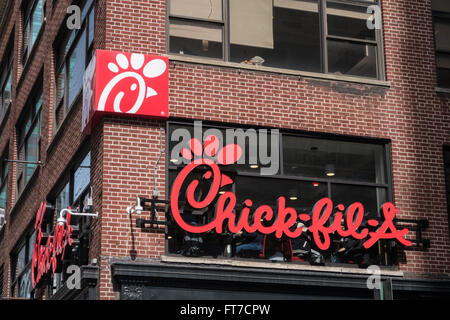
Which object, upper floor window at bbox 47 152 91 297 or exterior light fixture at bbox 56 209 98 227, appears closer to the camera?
exterior light fixture at bbox 56 209 98 227

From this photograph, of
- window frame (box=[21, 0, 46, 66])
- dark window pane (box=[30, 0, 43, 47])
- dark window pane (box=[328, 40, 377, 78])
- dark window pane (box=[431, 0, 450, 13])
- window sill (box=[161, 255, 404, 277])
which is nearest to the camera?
window sill (box=[161, 255, 404, 277])

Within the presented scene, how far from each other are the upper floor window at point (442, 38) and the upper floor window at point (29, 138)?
11623 millimetres

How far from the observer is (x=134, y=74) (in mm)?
17812

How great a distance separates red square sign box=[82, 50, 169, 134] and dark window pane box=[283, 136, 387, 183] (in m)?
2.96

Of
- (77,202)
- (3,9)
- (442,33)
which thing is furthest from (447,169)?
(3,9)

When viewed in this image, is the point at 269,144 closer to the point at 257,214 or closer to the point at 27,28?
the point at 257,214

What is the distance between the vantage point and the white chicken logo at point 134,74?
17641mm

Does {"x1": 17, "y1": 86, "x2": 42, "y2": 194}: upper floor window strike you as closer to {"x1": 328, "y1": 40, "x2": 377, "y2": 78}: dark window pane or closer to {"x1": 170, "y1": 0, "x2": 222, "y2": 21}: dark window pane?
{"x1": 170, "y1": 0, "x2": 222, "y2": 21}: dark window pane

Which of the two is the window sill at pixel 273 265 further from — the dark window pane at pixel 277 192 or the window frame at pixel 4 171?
the window frame at pixel 4 171

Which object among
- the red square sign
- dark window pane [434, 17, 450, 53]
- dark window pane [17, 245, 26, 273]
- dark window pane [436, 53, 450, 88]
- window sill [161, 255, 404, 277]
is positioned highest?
dark window pane [434, 17, 450, 53]

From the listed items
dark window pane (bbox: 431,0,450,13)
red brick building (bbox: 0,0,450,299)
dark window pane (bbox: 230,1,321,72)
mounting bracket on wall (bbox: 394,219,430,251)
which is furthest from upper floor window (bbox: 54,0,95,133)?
dark window pane (bbox: 431,0,450,13)

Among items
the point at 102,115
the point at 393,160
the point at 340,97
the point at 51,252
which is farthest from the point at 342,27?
the point at 51,252

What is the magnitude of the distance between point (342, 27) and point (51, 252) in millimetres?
8385

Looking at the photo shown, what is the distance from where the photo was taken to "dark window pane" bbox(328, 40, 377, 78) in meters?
19.9
